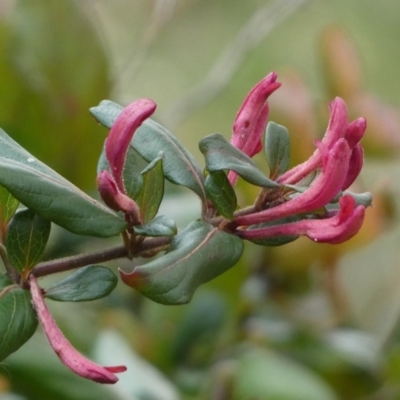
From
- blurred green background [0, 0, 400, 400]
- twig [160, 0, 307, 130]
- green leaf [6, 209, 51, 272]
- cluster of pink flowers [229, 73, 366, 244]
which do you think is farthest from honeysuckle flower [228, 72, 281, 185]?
twig [160, 0, 307, 130]

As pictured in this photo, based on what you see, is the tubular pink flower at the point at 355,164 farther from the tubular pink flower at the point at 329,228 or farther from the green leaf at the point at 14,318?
the green leaf at the point at 14,318

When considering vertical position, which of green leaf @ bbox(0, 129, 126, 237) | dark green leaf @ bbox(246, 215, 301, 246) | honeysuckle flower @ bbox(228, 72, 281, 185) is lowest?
green leaf @ bbox(0, 129, 126, 237)

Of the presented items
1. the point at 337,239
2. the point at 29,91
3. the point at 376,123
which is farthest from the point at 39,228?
the point at 376,123

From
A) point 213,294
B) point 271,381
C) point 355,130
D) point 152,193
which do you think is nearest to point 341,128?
point 355,130

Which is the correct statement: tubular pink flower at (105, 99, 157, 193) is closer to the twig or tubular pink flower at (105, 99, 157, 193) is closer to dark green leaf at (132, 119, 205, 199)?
dark green leaf at (132, 119, 205, 199)

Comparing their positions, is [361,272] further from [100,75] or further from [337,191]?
[337,191]

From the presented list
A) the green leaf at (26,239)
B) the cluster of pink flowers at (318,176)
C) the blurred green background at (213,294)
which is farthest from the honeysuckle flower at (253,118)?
the blurred green background at (213,294)
